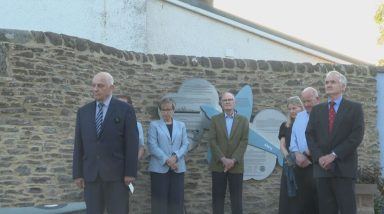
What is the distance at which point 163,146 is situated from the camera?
7.79 meters

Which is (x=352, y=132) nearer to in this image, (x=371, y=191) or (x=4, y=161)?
(x=371, y=191)

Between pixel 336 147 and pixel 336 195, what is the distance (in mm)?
519

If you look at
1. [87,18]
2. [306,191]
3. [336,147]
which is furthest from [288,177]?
[87,18]

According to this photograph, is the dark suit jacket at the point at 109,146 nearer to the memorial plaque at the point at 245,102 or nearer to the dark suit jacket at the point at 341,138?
the dark suit jacket at the point at 341,138

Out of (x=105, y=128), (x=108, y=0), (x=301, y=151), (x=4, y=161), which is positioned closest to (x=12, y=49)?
(x=4, y=161)

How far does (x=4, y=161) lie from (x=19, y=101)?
843 mm

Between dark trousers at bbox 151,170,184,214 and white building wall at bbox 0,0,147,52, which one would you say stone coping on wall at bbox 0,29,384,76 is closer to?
dark trousers at bbox 151,170,184,214

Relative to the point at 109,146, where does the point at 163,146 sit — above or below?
below

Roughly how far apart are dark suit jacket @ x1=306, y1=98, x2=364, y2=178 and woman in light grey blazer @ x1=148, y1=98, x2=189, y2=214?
231 cm

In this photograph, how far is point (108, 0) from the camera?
539 inches

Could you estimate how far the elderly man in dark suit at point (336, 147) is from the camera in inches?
229

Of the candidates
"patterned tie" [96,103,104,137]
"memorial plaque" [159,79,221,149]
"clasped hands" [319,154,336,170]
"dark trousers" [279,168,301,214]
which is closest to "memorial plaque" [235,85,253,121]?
"memorial plaque" [159,79,221,149]

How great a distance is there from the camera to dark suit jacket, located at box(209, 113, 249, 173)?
25.5ft

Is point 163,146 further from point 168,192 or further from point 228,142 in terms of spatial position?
point 228,142
